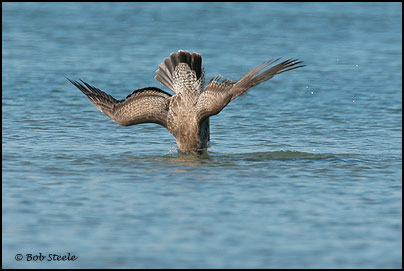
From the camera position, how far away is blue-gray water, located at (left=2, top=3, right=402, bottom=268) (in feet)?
23.5

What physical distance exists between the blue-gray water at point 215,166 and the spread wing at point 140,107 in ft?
1.49

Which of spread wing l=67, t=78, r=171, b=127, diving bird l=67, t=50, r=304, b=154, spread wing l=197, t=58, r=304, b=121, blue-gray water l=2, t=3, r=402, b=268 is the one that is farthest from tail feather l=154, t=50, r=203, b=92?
blue-gray water l=2, t=3, r=402, b=268

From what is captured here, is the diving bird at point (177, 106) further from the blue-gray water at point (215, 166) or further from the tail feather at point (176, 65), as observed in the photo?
the blue-gray water at point (215, 166)

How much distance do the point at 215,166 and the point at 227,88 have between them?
37.4 inches

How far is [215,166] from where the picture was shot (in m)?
10.6

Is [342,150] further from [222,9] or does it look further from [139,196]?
[222,9]

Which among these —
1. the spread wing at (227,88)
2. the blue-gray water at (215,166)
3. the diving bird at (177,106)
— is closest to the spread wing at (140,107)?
the diving bird at (177,106)

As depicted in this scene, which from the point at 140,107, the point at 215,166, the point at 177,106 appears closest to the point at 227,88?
the point at 215,166

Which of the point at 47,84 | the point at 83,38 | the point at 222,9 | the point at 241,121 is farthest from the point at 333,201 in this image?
the point at 222,9

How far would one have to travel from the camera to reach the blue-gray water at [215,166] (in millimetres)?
7176

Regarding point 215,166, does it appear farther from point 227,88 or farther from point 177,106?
point 177,106

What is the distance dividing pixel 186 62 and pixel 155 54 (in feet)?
33.9

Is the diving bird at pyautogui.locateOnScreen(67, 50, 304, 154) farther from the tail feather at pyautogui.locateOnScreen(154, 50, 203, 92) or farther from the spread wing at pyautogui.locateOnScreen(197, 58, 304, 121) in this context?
the spread wing at pyautogui.locateOnScreen(197, 58, 304, 121)

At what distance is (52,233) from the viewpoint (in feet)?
24.6
